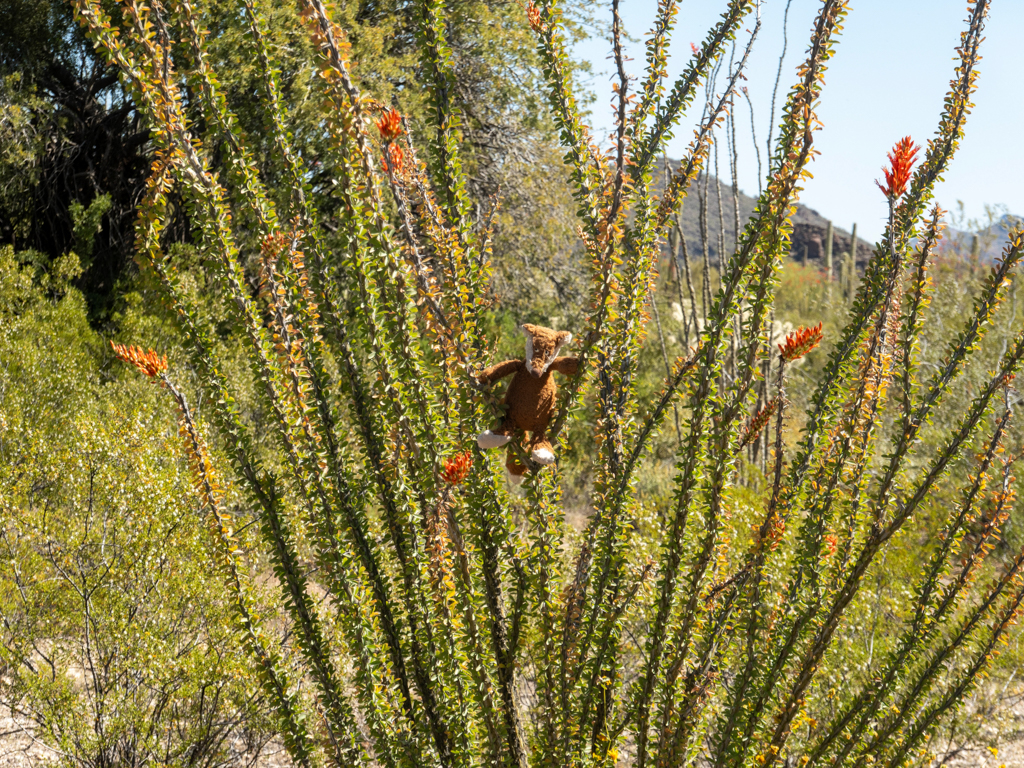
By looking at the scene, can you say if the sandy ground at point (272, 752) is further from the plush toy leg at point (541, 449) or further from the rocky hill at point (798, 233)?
the rocky hill at point (798, 233)

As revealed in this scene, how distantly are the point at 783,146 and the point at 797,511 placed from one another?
3.35 feet

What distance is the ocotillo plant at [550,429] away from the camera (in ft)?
5.97

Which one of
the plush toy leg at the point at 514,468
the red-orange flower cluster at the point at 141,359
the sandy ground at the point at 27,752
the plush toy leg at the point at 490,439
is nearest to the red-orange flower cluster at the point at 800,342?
the plush toy leg at the point at 490,439

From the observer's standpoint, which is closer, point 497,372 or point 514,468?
point 497,372

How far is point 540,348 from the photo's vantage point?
224cm

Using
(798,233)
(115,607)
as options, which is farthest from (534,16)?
(798,233)

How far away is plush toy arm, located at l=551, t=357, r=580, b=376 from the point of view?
7.13ft

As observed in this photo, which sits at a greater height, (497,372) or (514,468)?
(497,372)

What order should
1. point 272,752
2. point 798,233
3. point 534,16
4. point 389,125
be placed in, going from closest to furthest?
point 389,125 < point 534,16 < point 272,752 < point 798,233

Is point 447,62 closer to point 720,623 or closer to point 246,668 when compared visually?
point 720,623

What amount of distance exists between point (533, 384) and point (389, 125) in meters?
0.86

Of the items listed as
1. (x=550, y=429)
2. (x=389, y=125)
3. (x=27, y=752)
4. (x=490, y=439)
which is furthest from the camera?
(x=27, y=752)

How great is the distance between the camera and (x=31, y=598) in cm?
516

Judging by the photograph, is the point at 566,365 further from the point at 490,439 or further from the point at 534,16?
the point at 534,16
